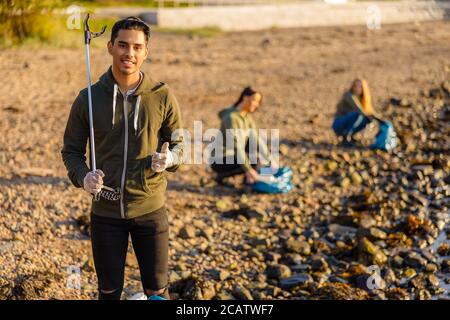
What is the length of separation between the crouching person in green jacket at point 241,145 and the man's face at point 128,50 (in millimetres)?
3845

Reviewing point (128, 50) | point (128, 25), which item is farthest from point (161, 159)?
point (128, 25)

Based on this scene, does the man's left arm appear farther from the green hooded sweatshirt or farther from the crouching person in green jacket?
the crouching person in green jacket

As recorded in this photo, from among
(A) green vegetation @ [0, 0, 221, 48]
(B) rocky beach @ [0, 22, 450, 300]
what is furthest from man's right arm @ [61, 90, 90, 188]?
(A) green vegetation @ [0, 0, 221, 48]

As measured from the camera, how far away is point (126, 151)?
3824 mm

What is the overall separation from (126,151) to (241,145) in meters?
4.06

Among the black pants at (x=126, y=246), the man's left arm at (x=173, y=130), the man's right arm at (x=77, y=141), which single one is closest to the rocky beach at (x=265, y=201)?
the black pants at (x=126, y=246)

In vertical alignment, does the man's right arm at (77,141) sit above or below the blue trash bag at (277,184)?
above

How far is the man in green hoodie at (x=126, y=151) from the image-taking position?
3770mm

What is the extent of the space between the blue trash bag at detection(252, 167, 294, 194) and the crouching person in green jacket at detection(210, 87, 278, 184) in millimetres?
73

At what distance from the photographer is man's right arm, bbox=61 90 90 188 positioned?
378 cm

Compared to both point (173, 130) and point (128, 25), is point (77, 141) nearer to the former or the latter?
point (173, 130)

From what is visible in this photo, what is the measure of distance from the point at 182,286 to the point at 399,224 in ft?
9.71

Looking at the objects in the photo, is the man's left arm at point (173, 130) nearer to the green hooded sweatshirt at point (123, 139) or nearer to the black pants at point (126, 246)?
the green hooded sweatshirt at point (123, 139)

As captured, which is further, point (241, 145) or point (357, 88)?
point (357, 88)
